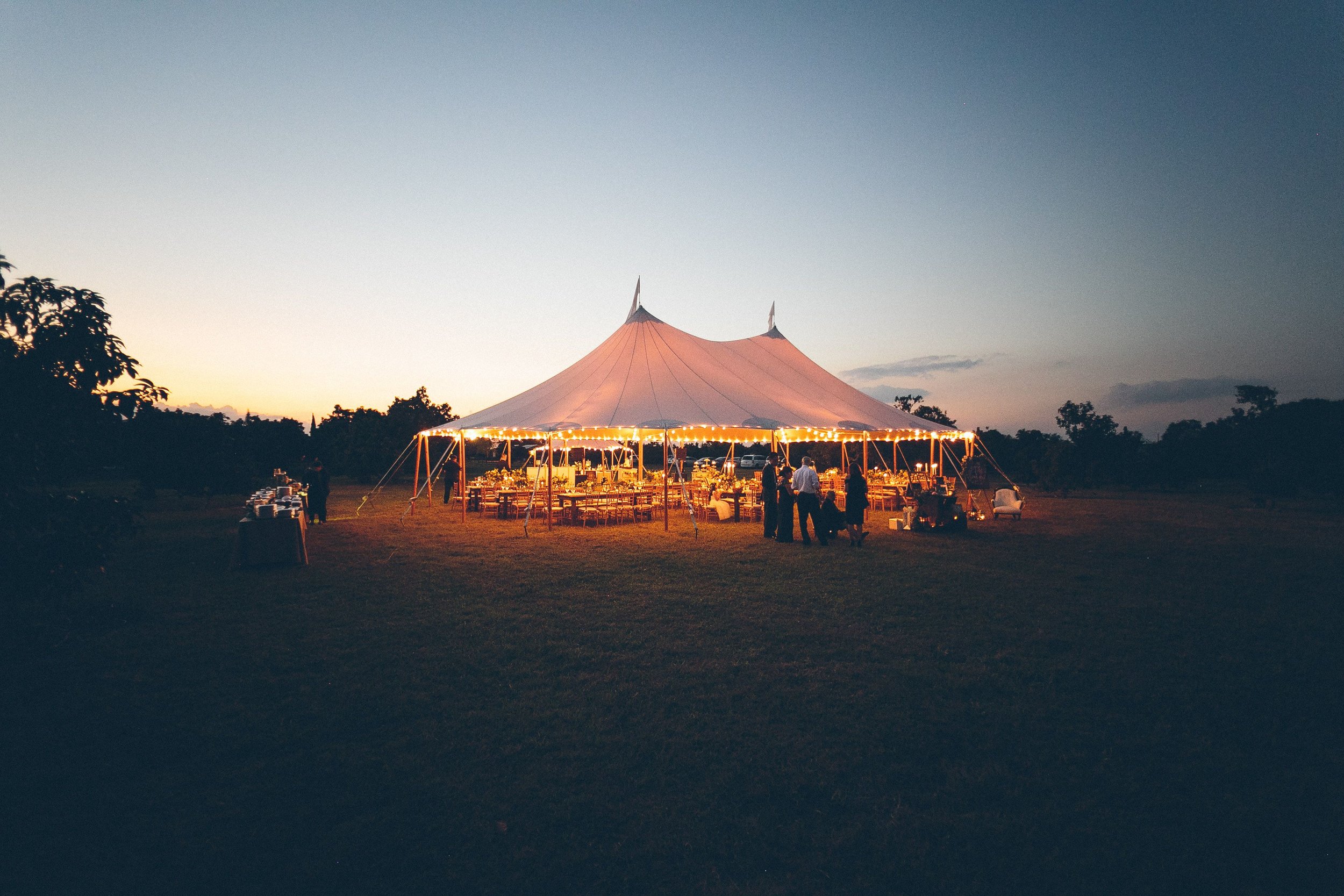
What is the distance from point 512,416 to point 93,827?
34.5 ft

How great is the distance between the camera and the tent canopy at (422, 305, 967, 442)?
475 inches

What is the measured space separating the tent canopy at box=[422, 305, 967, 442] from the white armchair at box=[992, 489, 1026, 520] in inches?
60.7

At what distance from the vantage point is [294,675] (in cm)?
446

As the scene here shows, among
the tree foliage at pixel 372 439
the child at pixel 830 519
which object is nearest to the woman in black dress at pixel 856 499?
the child at pixel 830 519

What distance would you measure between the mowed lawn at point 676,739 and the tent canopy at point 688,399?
5.24m

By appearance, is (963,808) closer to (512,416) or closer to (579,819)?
(579,819)

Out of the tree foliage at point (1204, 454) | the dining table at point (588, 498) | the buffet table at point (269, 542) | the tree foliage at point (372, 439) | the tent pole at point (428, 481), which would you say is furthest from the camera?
the tree foliage at point (372, 439)

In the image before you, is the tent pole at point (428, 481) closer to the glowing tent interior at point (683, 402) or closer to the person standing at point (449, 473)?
the glowing tent interior at point (683, 402)

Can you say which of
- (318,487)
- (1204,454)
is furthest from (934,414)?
(318,487)

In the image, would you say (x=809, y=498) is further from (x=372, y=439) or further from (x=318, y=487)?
(x=372, y=439)

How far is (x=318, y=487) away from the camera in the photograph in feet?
42.0

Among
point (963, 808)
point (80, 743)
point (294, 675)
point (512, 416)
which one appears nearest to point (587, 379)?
point (512, 416)

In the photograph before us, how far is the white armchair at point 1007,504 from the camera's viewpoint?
535 inches

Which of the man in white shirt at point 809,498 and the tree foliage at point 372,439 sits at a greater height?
the tree foliage at point 372,439
